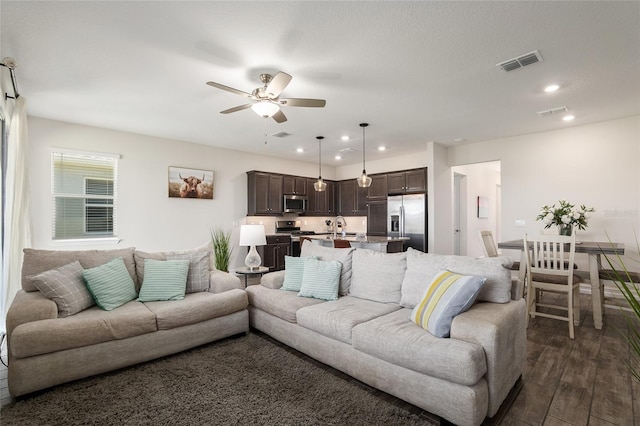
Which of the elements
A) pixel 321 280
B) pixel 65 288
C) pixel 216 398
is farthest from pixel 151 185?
pixel 216 398

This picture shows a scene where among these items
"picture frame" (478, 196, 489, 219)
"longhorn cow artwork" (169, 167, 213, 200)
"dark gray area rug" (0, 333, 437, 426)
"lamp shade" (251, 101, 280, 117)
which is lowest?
"dark gray area rug" (0, 333, 437, 426)

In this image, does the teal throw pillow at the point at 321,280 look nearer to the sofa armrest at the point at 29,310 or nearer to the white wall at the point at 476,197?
the sofa armrest at the point at 29,310

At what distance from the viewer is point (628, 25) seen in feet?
8.11

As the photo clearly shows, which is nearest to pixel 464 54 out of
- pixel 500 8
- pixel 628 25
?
pixel 500 8

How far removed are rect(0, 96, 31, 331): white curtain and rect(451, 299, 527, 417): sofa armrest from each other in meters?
4.28

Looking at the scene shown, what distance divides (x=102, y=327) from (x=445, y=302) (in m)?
2.64

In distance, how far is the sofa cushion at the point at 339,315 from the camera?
8.06 ft

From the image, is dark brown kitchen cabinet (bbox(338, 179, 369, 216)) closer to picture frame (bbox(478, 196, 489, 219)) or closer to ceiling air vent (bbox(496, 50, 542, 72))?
picture frame (bbox(478, 196, 489, 219))

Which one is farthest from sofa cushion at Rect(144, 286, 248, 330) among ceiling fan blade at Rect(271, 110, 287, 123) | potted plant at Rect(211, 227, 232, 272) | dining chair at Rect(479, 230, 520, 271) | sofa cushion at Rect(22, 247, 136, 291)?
dining chair at Rect(479, 230, 520, 271)

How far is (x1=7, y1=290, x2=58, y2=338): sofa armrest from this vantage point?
7.53ft

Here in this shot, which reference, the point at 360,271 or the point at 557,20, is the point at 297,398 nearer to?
the point at 360,271

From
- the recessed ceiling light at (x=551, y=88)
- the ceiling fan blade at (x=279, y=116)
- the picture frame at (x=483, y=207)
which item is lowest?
the picture frame at (x=483, y=207)

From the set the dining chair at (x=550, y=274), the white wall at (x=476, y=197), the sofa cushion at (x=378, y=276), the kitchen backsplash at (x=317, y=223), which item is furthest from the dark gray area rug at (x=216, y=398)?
the white wall at (x=476, y=197)

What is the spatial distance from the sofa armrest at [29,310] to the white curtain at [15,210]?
99 cm
